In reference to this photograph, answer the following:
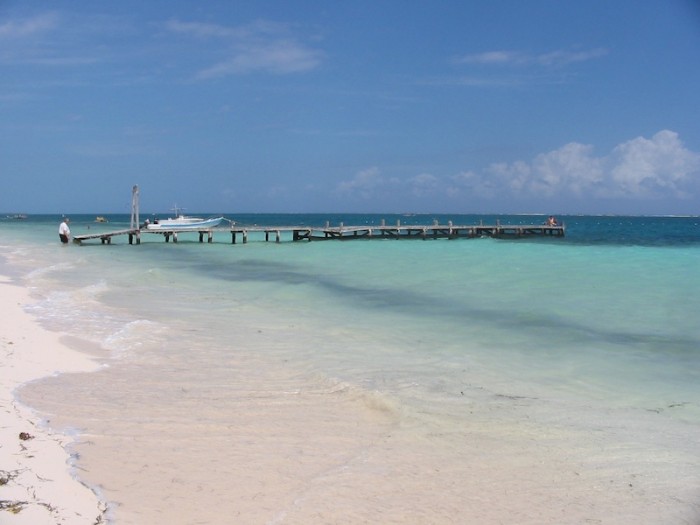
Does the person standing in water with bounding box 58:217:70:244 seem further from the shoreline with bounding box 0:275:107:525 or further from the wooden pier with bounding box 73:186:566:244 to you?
the shoreline with bounding box 0:275:107:525

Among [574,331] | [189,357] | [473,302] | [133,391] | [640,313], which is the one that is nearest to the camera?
[133,391]

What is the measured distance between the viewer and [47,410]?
558 centimetres

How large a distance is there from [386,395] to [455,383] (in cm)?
110

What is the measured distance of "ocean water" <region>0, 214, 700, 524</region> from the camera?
4230mm

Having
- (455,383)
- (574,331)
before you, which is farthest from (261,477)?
(574,331)

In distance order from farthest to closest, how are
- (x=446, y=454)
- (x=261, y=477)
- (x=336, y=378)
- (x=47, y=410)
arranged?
1. (x=336, y=378)
2. (x=47, y=410)
3. (x=446, y=454)
4. (x=261, y=477)

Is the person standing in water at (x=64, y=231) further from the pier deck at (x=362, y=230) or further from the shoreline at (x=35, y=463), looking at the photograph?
the shoreline at (x=35, y=463)

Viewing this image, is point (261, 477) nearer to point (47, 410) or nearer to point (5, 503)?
point (5, 503)

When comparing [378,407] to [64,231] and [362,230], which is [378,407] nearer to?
[64,231]

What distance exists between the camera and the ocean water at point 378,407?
13.9 ft

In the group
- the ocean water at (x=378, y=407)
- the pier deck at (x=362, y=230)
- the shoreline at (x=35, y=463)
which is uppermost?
the pier deck at (x=362, y=230)

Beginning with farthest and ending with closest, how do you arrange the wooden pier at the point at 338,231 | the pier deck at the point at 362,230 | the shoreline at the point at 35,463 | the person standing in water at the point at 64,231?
the pier deck at the point at 362,230 < the wooden pier at the point at 338,231 < the person standing in water at the point at 64,231 < the shoreline at the point at 35,463

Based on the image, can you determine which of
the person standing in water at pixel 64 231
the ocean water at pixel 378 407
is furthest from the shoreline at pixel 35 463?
the person standing in water at pixel 64 231

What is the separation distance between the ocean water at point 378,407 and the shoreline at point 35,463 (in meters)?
0.17
